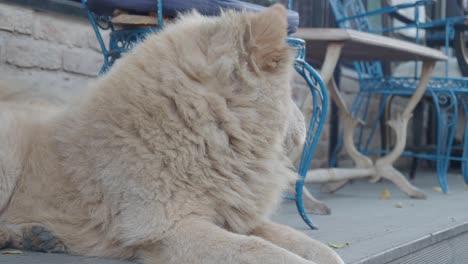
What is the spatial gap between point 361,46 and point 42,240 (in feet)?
8.07

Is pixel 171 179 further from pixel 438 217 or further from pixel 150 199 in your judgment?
pixel 438 217

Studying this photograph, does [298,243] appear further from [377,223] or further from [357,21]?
[357,21]

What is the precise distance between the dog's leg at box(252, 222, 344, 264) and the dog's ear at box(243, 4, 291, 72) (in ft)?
2.02

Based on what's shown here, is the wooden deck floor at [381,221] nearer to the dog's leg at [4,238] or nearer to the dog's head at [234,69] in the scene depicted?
the dog's head at [234,69]

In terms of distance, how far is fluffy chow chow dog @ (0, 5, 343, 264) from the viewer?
Result: 2.10 meters

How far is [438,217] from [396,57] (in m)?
1.49

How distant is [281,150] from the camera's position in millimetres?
2357

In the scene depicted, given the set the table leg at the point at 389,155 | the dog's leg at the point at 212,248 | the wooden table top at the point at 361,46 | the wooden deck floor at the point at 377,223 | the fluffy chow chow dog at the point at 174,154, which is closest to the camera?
the dog's leg at the point at 212,248

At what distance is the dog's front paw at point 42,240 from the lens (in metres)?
2.31

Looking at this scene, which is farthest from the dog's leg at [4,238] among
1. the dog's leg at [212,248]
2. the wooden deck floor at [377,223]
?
the dog's leg at [212,248]

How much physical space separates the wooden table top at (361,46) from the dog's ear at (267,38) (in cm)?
141

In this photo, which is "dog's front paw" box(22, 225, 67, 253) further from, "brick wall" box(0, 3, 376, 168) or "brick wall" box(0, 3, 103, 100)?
"brick wall" box(0, 3, 103, 100)

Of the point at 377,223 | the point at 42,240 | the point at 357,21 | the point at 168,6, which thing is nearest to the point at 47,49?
the point at 168,6

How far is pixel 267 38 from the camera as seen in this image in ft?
7.04
